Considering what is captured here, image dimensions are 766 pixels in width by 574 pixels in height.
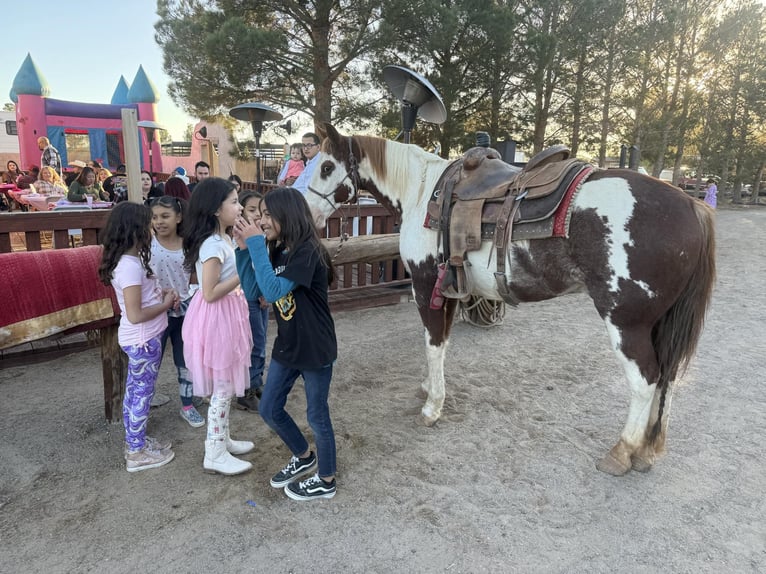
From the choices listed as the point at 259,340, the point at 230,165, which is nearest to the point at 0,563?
the point at 259,340

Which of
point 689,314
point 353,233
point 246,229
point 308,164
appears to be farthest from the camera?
point 353,233

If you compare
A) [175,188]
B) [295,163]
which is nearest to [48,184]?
[295,163]

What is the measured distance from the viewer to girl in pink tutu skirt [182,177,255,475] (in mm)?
2250

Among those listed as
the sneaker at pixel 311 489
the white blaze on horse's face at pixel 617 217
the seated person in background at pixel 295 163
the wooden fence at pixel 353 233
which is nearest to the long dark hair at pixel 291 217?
the sneaker at pixel 311 489

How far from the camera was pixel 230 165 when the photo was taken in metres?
18.3

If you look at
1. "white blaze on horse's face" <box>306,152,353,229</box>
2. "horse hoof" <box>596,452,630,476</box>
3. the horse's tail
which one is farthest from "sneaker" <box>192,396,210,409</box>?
the horse's tail

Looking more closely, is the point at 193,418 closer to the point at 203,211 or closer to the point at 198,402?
the point at 198,402

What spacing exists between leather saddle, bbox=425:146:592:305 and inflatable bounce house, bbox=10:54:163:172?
45.5 ft

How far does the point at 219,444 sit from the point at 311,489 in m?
0.55

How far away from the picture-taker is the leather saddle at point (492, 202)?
2.44 metres

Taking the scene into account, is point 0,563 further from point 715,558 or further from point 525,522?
point 715,558

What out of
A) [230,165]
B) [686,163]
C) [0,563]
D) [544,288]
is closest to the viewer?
[0,563]

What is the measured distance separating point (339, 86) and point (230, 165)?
345 inches

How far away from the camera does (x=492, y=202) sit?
265cm
